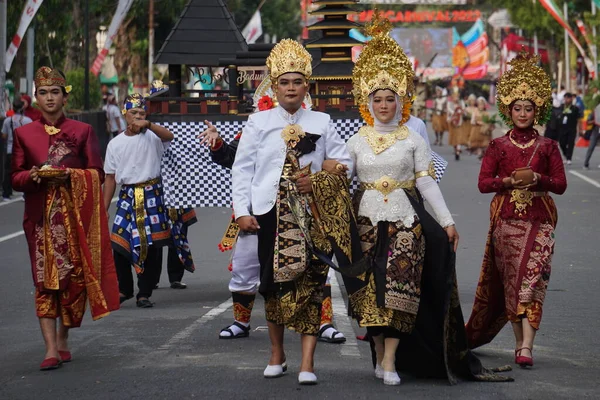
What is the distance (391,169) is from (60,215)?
219 centimetres

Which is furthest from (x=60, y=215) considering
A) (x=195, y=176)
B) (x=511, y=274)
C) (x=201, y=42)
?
(x=201, y=42)

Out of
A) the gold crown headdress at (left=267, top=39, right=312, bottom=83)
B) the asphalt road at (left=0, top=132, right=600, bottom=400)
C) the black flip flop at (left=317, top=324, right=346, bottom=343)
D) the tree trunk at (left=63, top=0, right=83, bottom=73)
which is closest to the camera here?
the asphalt road at (left=0, top=132, right=600, bottom=400)

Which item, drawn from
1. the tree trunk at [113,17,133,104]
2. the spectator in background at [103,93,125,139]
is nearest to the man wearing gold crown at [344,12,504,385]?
the spectator in background at [103,93,125,139]

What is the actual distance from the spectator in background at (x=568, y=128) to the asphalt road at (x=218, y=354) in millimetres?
19217

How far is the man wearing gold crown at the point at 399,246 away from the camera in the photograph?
8.02 meters

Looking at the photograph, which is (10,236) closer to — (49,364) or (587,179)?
(49,364)

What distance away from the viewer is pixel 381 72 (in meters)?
8.28

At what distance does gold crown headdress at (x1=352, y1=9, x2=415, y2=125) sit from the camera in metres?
8.26

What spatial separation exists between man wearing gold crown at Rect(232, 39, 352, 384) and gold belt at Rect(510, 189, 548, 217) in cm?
136

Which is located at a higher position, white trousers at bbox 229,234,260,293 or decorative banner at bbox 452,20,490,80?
decorative banner at bbox 452,20,490,80

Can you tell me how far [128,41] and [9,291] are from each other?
40761 millimetres

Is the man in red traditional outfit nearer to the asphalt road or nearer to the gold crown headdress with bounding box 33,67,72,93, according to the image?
the gold crown headdress with bounding box 33,67,72,93

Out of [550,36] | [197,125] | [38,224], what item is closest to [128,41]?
[550,36]

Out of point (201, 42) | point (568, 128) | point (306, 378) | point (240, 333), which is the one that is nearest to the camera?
point (306, 378)
